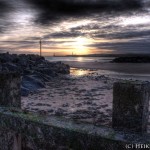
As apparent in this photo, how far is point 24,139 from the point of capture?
2.97 metres

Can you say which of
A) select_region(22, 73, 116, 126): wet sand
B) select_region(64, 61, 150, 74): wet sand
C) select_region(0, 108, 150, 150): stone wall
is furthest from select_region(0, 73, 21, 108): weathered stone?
select_region(64, 61, 150, 74): wet sand

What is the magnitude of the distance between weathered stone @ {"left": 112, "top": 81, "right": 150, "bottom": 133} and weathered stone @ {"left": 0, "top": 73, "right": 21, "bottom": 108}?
1.48 metres

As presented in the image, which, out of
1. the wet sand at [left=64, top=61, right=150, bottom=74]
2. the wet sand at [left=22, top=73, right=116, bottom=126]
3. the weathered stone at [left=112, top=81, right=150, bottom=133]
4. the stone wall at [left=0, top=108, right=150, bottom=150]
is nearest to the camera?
the stone wall at [left=0, top=108, right=150, bottom=150]

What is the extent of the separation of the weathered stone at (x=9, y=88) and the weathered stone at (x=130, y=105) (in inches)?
58.5

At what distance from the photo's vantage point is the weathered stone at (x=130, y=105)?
2.60 meters

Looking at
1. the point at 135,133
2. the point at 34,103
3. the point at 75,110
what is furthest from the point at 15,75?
the point at 34,103

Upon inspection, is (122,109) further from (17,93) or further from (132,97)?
(17,93)

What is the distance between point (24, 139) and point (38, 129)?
303 millimetres

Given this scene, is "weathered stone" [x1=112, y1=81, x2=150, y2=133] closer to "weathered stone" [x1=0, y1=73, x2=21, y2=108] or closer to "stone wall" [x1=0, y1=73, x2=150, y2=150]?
"stone wall" [x1=0, y1=73, x2=150, y2=150]

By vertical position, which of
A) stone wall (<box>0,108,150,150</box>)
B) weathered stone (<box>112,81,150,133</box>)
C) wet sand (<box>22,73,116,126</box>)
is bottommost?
wet sand (<box>22,73,116,126</box>)

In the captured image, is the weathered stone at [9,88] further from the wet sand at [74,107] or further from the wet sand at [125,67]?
the wet sand at [125,67]

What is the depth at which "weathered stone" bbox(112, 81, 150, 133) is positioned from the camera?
2.60 m

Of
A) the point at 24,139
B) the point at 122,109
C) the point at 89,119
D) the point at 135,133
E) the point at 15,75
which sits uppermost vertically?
the point at 15,75

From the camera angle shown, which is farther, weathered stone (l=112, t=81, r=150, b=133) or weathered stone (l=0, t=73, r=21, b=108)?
weathered stone (l=0, t=73, r=21, b=108)
